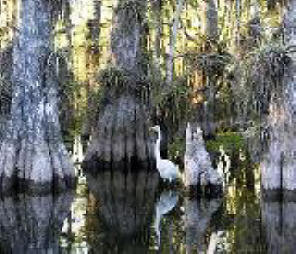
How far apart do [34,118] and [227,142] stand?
13292 millimetres

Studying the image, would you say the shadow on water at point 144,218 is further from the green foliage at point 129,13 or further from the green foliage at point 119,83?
the green foliage at point 129,13

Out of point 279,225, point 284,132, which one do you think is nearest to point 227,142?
point 284,132

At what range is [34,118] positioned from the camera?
24.6 meters

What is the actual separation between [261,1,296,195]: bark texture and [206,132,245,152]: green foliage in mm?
10646

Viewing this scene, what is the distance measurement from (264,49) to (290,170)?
302 centimetres

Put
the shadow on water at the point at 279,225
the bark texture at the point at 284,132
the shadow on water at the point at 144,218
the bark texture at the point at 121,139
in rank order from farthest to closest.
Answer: the bark texture at the point at 121,139
the bark texture at the point at 284,132
the shadow on water at the point at 144,218
the shadow on water at the point at 279,225

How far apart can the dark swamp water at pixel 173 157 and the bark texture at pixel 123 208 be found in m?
0.03

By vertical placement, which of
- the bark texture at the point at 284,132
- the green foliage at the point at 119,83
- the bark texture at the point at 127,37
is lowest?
the bark texture at the point at 284,132

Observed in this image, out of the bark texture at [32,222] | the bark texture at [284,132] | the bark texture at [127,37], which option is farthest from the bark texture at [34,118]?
the bark texture at [284,132]

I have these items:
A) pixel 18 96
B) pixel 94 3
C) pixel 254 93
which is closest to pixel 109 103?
pixel 18 96

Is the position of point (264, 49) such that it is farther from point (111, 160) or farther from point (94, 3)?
point (94, 3)

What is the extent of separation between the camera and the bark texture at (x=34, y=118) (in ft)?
78.5

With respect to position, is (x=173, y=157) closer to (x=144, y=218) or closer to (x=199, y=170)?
(x=199, y=170)

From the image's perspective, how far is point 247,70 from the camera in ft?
72.6
